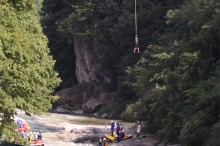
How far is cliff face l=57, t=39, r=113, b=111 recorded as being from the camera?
63406 millimetres

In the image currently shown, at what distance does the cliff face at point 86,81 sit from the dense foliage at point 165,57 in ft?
5.12

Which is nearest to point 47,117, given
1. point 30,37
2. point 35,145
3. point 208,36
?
point 35,145

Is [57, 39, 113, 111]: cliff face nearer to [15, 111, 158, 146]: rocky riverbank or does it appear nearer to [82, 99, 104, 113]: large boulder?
[82, 99, 104, 113]: large boulder

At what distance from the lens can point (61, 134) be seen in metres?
39.0

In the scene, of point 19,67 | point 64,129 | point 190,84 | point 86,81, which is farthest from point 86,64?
point 19,67

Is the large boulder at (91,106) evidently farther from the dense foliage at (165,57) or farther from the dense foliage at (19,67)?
the dense foliage at (19,67)

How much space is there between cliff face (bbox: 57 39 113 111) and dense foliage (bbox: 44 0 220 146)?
1561 mm

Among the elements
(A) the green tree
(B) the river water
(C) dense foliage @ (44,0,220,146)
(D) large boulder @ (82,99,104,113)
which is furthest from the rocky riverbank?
(D) large boulder @ (82,99,104,113)

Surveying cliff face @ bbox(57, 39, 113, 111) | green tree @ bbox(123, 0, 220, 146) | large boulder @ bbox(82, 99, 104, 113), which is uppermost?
green tree @ bbox(123, 0, 220, 146)

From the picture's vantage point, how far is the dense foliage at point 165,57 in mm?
27641

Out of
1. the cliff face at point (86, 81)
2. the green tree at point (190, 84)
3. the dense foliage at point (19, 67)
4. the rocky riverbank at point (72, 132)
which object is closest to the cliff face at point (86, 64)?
the cliff face at point (86, 81)

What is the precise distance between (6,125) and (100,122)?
2696cm

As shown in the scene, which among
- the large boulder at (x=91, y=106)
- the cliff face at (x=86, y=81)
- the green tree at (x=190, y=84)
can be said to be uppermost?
the green tree at (x=190, y=84)

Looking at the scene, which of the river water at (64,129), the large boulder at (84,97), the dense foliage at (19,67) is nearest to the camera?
the dense foliage at (19,67)
